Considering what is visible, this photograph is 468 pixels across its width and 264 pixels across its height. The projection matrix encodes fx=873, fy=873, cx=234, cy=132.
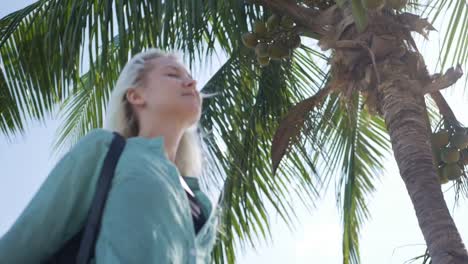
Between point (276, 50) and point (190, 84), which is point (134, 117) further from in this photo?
point (276, 50)

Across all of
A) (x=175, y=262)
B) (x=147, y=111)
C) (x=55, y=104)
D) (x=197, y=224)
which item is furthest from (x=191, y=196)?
(x=55, y=104)

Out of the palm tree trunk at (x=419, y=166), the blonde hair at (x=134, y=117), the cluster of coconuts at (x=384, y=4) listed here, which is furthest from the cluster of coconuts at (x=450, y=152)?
the blonde hair at (x=134, y=117)

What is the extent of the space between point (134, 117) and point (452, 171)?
222 cm

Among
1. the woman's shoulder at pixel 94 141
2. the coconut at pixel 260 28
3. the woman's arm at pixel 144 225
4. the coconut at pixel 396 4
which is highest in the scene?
the coconut at pixel 260 28

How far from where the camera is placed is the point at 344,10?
3953 millimetres

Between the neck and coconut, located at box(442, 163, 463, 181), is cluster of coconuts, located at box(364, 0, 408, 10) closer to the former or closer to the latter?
coconut, located at box(442, 163, 463, 181)

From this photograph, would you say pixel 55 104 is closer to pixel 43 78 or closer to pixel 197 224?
pixel 43 78

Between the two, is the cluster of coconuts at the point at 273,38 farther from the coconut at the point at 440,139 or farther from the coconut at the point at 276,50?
the coconut at the point at 440,139

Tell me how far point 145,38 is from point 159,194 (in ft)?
11.3

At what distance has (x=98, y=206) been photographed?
1.62 metres

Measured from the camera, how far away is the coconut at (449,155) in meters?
3.89

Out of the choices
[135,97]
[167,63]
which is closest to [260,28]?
[167,63]

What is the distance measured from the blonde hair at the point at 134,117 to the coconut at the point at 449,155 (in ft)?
6.44

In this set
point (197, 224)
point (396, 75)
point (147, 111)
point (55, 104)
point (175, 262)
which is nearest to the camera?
point (175, 262)
